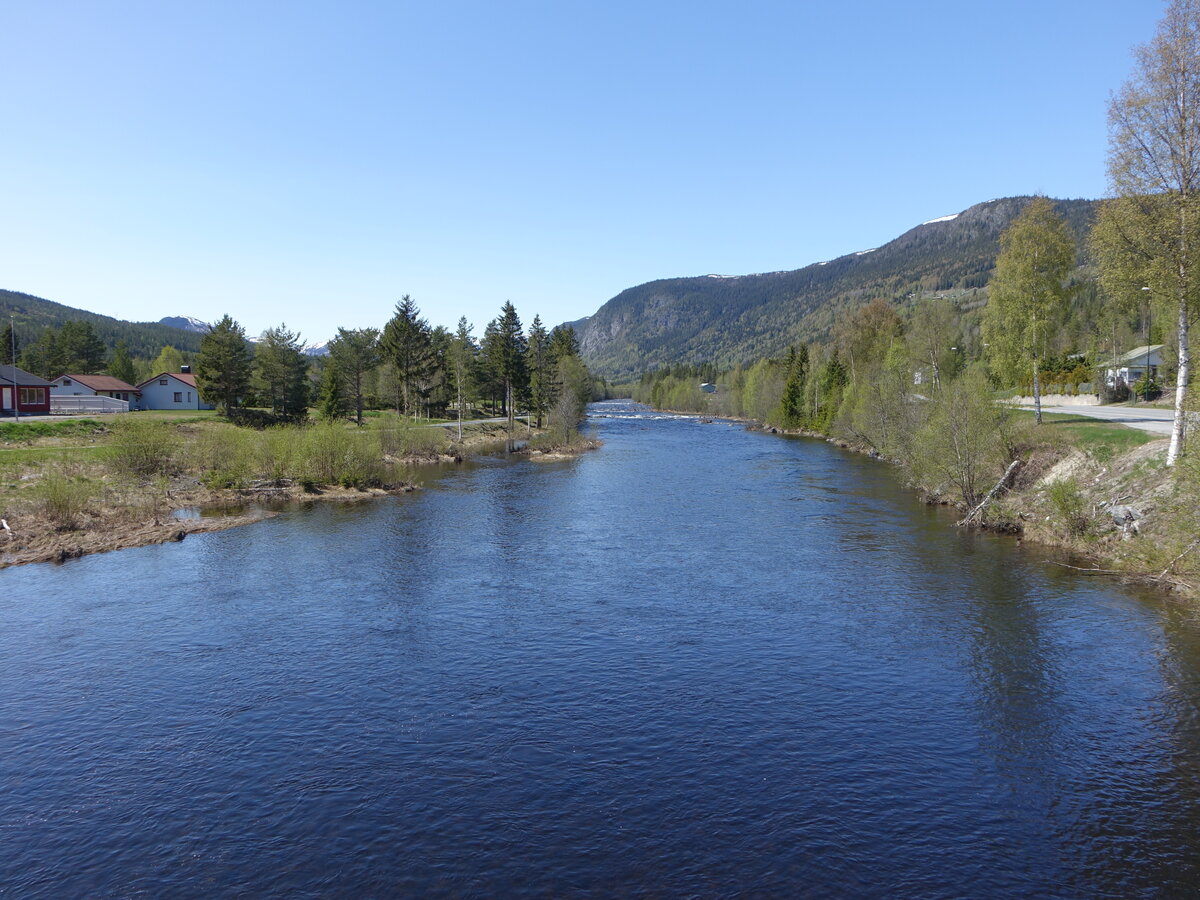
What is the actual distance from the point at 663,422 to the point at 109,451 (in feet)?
357

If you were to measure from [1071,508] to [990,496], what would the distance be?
5.46 meters

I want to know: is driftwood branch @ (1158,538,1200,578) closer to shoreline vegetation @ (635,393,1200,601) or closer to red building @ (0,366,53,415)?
shoreline vegetation @ (635,393,1200,601)

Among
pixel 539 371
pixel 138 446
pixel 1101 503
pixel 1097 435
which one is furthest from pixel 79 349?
pixel 1101 503

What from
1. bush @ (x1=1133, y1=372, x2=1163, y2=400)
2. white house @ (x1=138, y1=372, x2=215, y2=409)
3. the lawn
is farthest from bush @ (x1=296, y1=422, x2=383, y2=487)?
bush @ (x1=1133, y1=372, x2=1163, y2=400)

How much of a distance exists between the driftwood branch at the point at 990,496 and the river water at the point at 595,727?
16.9ft

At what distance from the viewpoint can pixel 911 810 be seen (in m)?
14.1

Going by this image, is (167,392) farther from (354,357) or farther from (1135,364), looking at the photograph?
(1135,364)

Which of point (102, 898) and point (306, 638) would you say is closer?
point (102, 898)

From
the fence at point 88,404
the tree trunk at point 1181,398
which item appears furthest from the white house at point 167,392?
the tree trunk at point 1181,398

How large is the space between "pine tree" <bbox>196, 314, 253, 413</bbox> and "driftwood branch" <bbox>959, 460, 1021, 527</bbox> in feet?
230

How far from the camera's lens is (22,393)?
235 ft

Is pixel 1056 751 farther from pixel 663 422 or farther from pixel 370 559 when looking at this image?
pixel 663 422

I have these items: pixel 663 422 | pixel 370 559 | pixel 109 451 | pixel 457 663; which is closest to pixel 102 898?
pixel 457 663

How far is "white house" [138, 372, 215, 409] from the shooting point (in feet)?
289
